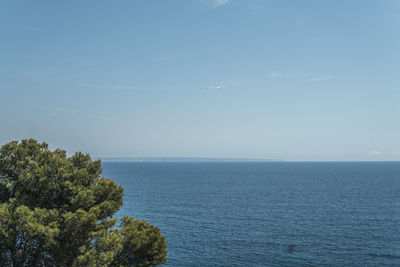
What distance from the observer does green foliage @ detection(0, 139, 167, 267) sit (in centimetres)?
2197

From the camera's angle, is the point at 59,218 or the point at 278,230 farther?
the point at 278,230

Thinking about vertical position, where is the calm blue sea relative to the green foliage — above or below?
below

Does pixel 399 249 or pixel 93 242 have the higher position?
pixel 93 242

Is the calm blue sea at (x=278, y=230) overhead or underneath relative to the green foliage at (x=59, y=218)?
underneath

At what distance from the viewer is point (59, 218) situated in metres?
22.8

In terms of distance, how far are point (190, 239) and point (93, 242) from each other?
3456cm

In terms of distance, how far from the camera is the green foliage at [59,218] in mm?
21969

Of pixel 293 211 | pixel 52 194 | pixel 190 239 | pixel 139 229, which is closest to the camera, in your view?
pixel 52 194

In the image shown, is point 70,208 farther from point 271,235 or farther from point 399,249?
point 399,249

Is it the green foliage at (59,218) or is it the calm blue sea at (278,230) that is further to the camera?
the calm blue sea at (278,230)

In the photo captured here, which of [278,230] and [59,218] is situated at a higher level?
[59,218]

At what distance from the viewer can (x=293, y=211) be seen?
84250 mm

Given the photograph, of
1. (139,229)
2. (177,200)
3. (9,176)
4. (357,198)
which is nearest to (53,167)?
(9,176)

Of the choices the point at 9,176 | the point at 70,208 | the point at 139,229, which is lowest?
the point at 139,229
